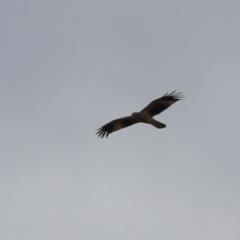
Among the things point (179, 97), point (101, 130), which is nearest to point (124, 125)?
point (101, 130)

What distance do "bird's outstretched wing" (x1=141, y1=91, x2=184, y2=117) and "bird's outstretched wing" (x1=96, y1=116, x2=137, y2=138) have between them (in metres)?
1.44

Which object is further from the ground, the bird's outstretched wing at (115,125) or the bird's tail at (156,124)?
the bird's outstretched wing at (115,125)

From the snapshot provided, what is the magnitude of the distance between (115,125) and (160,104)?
10.4 ft

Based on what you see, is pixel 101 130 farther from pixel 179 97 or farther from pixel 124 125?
pixel 179 97

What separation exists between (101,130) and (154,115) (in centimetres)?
353

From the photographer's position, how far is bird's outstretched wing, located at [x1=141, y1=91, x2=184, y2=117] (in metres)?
22.3

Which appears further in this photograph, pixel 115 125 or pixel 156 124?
pixel 115 125

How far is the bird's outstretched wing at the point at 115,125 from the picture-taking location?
24139 mm

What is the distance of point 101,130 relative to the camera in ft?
82.7

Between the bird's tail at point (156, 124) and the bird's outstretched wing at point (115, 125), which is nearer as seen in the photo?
the bird's tail at point (156, 124)

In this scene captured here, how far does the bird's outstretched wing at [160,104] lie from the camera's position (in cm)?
2230

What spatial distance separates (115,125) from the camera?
81.3 ft

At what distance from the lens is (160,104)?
882 inches

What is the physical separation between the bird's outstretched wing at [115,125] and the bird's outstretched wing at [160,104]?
4.71 ft
